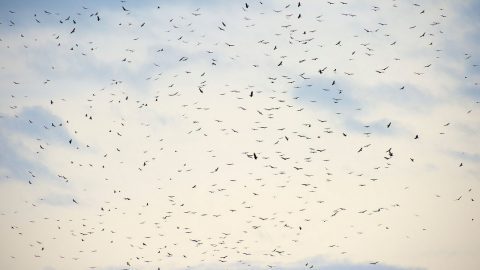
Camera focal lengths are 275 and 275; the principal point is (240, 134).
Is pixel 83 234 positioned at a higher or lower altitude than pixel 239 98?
lower

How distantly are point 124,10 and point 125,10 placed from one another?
12 cm

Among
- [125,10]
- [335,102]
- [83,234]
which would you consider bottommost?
[83,234]

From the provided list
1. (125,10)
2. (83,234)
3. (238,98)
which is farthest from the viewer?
(83,234)

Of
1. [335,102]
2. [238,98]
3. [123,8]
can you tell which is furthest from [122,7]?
[335,102]

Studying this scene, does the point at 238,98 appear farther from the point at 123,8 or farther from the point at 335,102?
the point at 123,8

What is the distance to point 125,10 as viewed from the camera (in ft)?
81.2

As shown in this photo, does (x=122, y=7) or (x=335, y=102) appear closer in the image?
(x=335, y=102)

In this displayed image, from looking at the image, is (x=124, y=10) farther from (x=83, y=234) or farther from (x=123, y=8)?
(x=83, y=234)

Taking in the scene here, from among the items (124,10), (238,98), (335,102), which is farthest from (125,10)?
(335,102)

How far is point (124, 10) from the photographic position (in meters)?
24.8

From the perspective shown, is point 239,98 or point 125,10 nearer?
point 239,98

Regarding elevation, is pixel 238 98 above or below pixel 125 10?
below

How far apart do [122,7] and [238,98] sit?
1461 cm

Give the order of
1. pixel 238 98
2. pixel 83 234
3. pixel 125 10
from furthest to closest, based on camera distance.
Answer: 1. pixel 83 234
2. pixel 125 10
3. pixel 238 98
